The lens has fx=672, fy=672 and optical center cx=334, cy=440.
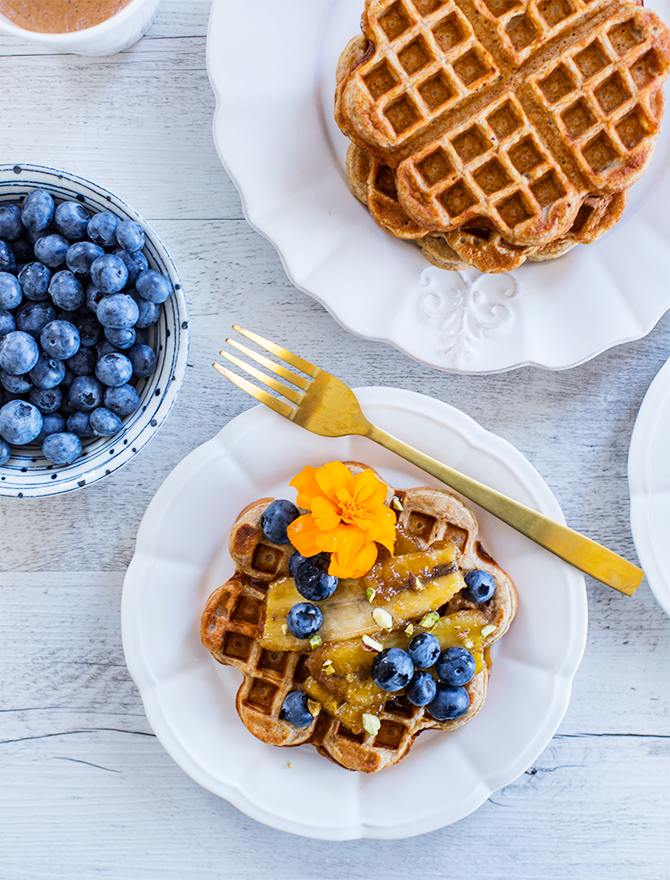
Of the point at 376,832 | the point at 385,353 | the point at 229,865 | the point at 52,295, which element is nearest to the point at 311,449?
the point at 385,353

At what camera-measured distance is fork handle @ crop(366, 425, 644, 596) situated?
5.11 feet

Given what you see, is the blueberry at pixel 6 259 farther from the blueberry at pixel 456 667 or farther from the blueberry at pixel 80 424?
the blueberry at pixel 456 667

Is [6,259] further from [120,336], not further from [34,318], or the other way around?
[120,336]

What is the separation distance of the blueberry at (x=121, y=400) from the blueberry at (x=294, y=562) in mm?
480

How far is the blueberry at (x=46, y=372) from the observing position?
1.42 meters

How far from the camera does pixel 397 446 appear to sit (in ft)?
5.12

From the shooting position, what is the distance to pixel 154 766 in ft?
5.68

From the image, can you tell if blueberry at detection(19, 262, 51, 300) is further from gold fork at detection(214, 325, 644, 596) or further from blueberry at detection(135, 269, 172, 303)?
gold fork at detection(214, 325, 644, 596)

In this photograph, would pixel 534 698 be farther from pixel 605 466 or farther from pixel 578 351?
pixel 578 351

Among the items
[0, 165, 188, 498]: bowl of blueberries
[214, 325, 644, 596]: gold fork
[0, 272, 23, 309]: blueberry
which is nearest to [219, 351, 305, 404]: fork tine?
[214, 325, 644, 596]: gold fork

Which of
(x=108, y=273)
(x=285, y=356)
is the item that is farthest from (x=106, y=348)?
(x=285, y=356)

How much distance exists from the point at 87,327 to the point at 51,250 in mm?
172

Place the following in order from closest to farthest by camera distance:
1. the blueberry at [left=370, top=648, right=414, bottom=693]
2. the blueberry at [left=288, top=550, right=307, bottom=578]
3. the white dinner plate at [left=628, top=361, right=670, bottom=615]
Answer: the blueberry at [left=370, top=648, right=414, bottom=693]
the blueberry at [left=288, top=550, right=307, bottom=578]
the white dinner plate at [left=628, top=361, right=670, bottom=615]

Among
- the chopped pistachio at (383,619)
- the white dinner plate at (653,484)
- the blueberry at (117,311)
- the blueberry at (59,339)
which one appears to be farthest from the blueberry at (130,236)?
the white dinner plate at (653,484)
